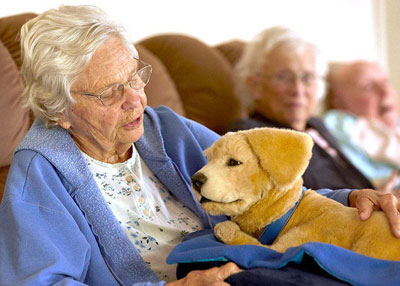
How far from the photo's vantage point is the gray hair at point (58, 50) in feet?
4.34

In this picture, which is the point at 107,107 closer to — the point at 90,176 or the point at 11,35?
the point at 90,176

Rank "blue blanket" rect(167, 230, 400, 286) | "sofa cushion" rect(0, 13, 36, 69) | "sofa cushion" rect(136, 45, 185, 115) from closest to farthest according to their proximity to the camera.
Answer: "blue blanket" rect(167, 230, 400, 286) < "sofa cushion" rect(0, 13, 36, 69) < "sofa cushion" rect(136, 45, 185, 115)

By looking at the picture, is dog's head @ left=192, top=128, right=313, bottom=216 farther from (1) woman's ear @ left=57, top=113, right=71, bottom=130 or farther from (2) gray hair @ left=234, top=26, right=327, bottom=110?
(2) gray hair @ left=234, top=26, right=327, bottom=110

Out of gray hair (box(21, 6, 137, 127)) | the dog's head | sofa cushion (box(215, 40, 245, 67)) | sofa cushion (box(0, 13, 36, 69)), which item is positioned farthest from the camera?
sofa cushion (box(215, 40, 245, 67))

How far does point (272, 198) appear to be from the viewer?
3.76 feet

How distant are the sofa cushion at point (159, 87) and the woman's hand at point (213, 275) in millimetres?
944

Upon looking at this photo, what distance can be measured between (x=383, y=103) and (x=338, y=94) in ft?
0.89

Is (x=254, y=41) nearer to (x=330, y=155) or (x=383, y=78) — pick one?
(x=330, y=155)

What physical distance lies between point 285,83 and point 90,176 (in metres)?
1.42

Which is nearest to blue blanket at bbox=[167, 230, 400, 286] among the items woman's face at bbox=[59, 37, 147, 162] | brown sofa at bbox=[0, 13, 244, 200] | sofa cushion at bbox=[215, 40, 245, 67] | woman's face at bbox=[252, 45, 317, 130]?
woman's face at bbox=[59, 37, 147, 162]

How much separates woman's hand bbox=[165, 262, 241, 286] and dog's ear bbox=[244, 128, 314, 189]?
20 centimetres

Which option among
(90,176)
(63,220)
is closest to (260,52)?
(90,176)

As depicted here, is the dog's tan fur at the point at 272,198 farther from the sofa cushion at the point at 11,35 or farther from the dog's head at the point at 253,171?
the sofa cushion at the point at 11,35

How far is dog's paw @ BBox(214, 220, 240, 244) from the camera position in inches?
45.2
